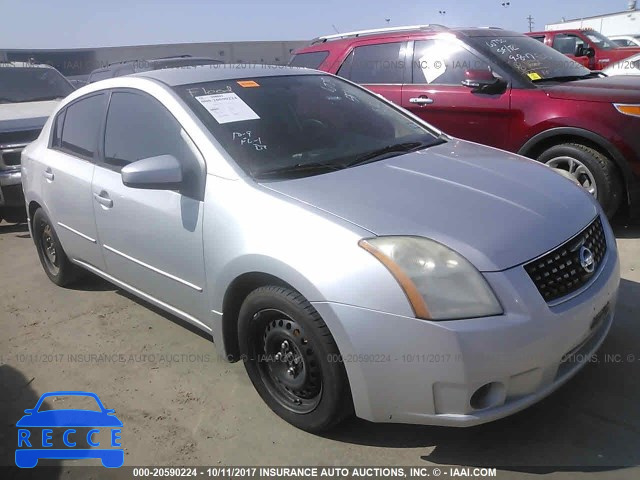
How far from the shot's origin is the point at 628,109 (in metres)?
Answer: 4.51

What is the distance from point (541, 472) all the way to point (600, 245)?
1069 millimetres

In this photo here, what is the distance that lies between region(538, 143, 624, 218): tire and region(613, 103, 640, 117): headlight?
0.37 m

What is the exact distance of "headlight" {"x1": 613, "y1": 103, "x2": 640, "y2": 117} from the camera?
14.7 feet

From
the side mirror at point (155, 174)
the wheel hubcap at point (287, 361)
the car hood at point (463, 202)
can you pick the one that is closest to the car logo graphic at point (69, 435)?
the wheel hubcap at point (287, 361)

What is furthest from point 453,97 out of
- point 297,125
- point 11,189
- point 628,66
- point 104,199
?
point 628,66

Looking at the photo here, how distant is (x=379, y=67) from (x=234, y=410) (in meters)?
4.32

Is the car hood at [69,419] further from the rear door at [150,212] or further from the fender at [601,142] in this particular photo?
the fender at [601,142]

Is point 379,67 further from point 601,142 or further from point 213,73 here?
point 213,73

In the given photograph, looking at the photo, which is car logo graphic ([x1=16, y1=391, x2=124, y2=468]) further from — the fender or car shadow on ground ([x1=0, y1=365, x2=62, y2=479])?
the fender

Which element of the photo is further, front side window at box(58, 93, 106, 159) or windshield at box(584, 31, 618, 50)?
windshield at box(584, 31, 618, 50)

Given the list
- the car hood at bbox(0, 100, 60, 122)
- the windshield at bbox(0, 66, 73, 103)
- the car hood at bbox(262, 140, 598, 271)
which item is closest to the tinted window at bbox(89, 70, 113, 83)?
the windshield at bbox(0, 66, 73, 103)

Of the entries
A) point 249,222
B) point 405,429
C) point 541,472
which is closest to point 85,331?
point 249,222

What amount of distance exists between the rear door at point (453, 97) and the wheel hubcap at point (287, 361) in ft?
11.3

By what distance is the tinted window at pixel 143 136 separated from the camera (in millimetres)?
2850
